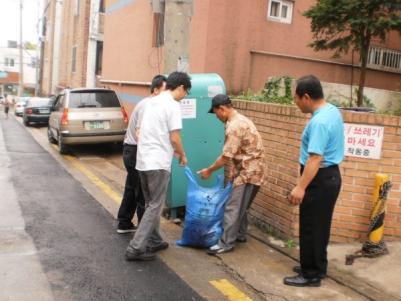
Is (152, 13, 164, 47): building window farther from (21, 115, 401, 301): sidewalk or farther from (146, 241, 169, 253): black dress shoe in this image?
(146, 241, 169, 253): black dress shoe

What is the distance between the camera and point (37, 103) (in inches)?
870

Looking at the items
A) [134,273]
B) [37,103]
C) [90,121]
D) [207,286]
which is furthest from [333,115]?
[37,103]

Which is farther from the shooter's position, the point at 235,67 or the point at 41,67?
the point at 41,67

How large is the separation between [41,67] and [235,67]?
41.0m

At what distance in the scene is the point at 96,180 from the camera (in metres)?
8.61

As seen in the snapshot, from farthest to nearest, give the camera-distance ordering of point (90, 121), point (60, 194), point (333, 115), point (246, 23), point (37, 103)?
point (37, 103) → point (90, 121) → point (246, 23) → point (60, 194) → point (333, 115)

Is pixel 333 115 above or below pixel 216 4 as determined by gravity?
below

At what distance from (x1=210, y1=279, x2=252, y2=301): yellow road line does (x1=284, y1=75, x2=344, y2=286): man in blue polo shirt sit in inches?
18.8

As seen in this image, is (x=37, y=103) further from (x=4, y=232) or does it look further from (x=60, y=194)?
(x=4, y=232)

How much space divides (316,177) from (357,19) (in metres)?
5.77

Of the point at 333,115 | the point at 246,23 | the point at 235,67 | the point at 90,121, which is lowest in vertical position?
the point at 90,121

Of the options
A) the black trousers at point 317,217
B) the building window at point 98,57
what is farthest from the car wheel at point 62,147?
the building window at point 98,57

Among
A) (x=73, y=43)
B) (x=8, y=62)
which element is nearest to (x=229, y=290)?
(x=73, y=43)

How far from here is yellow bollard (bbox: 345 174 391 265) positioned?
476cm
